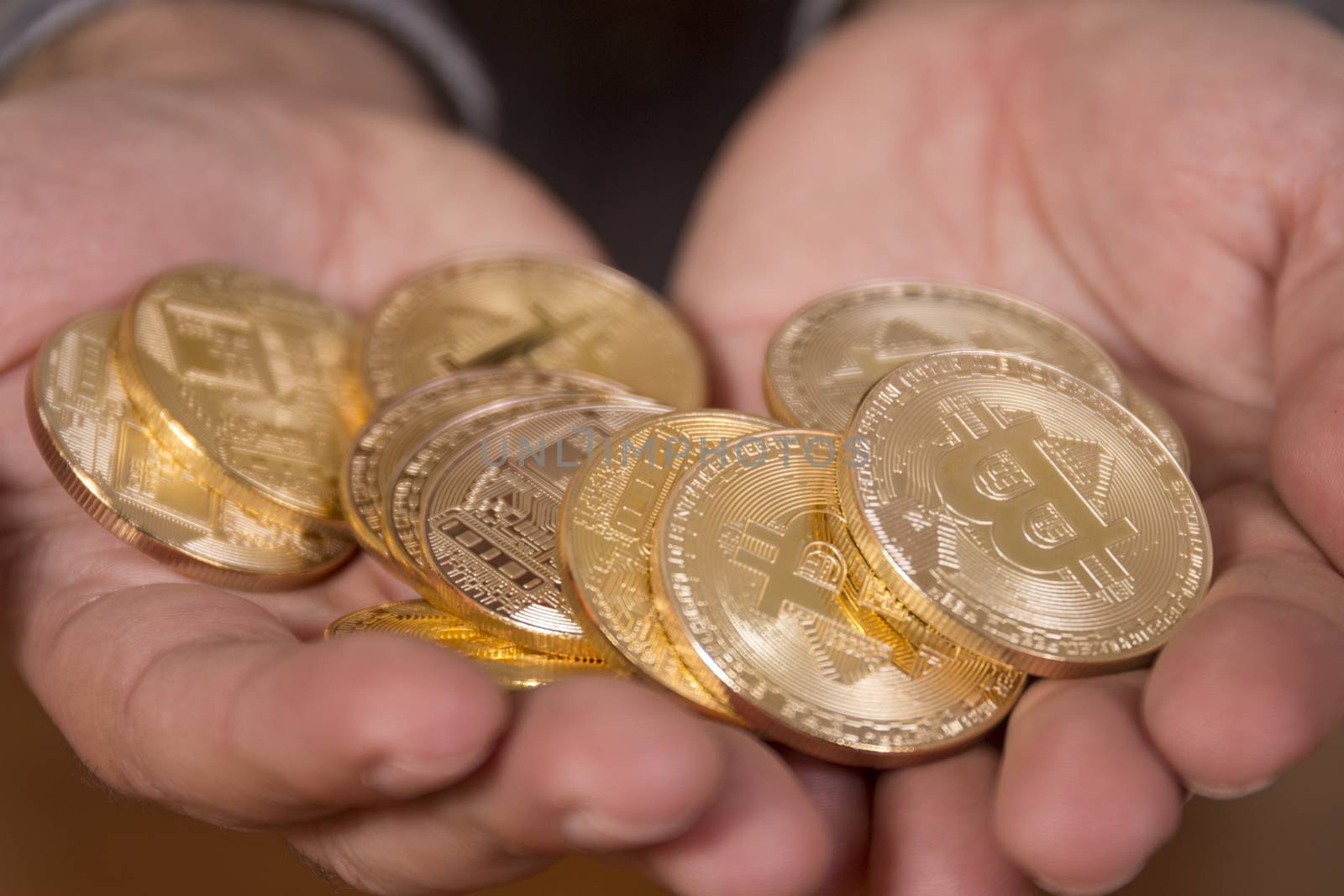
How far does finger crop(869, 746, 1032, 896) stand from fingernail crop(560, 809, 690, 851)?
36 centimetres

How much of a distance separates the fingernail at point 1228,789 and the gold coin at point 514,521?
32.6 inches

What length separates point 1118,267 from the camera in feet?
8.02

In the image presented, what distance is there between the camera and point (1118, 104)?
8.11ft

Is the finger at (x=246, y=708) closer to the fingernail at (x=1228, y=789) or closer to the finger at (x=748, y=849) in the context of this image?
the finger at (x=748, y=849)

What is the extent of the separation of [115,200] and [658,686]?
1563mm

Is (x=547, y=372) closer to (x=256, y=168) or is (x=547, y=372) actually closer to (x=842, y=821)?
(x=256, y=168)

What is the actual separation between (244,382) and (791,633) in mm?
1228

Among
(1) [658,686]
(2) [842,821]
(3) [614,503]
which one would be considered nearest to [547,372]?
(3) [614,503]

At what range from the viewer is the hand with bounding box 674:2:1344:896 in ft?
4.33

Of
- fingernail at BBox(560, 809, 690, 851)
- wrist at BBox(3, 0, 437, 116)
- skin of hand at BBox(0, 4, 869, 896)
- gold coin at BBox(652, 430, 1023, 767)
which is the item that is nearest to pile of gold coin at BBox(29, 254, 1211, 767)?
gold coin at BBox(652, 430, 1023, 767)

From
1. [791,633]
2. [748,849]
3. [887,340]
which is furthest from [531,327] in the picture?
[748,849]

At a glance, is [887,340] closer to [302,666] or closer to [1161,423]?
[1161,423]

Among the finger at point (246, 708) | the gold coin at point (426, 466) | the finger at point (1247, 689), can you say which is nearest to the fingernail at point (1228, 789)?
the finger at point (1247, 689)

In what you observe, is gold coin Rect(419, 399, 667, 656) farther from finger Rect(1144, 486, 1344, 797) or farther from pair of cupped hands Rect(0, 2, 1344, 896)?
finger Rect(1144, 486, 1344, 797)
